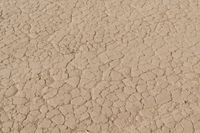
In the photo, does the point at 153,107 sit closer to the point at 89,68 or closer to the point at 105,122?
the point at 105,122

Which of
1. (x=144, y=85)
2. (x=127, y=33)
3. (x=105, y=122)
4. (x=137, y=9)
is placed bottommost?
(x=105, y=122)

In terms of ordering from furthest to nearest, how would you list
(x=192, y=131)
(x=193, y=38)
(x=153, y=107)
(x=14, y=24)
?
1. (x=14, y=24)
2. (x=193, y=38)
3. (x=153, y=107)
4. (x=192, y=131)

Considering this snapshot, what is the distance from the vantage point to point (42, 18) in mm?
6207

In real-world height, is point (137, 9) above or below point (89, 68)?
above

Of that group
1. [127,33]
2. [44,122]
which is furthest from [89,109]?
[127,33]

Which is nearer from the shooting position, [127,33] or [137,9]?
[127,33]

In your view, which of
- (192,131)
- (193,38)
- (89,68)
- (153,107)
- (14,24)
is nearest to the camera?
(192,131)

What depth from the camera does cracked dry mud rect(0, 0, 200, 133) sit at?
457 cm

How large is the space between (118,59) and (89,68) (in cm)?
46

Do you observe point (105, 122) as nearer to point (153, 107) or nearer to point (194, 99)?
point (153, 107)

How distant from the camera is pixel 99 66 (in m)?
5.30

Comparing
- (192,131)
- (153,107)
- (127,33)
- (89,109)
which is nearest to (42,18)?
(127,33)

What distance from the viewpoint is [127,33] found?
587 centimetres

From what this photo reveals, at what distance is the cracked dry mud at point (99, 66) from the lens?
457 centimetres
